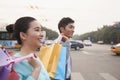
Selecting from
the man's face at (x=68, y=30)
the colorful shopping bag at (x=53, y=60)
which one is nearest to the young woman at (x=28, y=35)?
the colorful shopping bag at (x=53, y=60)

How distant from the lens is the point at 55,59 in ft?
9.28

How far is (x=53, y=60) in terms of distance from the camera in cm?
282

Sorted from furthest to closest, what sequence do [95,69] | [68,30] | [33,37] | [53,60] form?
[95,69]
[68,30]
[53,60]
[33,37]

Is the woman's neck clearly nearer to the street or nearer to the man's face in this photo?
the man's face

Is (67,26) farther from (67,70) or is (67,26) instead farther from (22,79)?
(22,79)

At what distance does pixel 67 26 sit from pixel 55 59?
3.29 ft

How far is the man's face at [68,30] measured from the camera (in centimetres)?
371

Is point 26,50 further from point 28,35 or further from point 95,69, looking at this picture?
point 95,69

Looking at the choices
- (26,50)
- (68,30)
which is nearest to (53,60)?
(26,50)

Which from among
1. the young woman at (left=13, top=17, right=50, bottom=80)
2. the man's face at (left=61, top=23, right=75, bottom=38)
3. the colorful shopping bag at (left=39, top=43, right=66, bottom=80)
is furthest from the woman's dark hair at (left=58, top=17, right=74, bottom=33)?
the young woman at (left=13, top=17, right=50, bottom=80)

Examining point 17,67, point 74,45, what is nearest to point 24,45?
point 17,67

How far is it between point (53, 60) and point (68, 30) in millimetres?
971

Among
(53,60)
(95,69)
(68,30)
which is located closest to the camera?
(53,60)

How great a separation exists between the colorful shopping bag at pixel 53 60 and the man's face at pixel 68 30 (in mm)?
827
